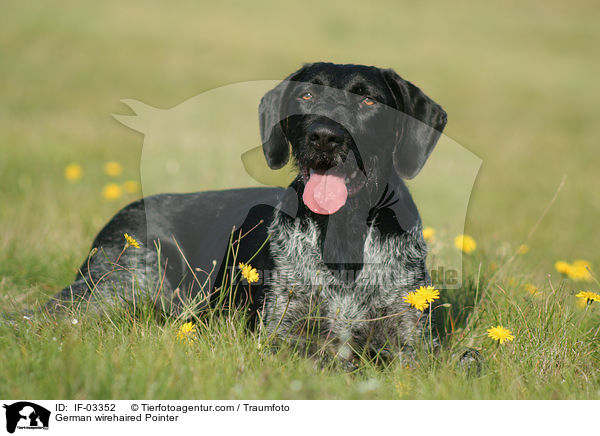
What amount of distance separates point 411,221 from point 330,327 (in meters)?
0.93

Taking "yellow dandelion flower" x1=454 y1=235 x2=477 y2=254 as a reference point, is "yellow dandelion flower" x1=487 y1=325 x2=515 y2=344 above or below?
below

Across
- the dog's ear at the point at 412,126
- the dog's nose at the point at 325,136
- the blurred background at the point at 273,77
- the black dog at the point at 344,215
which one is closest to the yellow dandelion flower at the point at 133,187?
the blurred background at the point at 273,77

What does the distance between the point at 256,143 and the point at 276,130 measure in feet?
3.36

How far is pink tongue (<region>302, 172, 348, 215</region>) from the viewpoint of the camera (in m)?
3.74

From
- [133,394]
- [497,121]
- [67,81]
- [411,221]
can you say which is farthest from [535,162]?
[67,81]

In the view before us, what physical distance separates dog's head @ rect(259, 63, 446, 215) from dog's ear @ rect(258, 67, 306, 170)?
0.07 m

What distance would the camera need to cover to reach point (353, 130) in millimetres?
3701

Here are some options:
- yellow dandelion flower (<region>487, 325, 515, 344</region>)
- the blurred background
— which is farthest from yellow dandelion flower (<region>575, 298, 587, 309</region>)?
yellow dandelion flower (<region>487, 325, 515, 344</region>)
